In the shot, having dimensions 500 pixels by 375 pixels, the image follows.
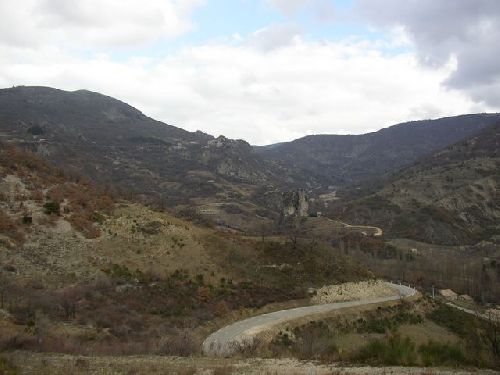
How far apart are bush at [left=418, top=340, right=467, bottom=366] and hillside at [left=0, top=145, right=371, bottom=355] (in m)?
10.2

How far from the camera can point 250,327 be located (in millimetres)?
35125

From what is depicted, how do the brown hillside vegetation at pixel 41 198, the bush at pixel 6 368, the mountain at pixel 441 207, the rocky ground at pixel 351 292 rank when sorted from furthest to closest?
the mountain at pixel 441 207
the rocky ground at pixel 351 292
the brown hillside vegetation at pixel 41 198
the bush at pixel 6 368

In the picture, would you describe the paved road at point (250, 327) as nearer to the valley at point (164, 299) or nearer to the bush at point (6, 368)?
the valley at point (164, 299)

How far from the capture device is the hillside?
27.8 m

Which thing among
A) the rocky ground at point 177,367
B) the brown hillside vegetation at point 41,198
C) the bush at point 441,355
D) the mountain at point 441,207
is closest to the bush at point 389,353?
the bush at point 441,355

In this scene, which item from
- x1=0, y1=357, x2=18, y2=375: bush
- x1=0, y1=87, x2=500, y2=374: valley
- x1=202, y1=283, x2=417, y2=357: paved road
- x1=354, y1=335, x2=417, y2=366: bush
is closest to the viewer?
x1=0, y1=357, x2=18, y2=375: bush

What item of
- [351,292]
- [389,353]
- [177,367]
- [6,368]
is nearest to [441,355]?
[389,353]

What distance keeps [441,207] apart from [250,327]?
139 metres

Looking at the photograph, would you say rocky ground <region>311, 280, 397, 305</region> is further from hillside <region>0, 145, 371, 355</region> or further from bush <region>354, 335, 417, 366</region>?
bush <region>354, 335, 417, 366</region>

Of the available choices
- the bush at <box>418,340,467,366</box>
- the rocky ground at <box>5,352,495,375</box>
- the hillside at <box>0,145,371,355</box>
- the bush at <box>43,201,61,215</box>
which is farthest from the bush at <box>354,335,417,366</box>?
the bush at <box>43,201,61,215</box>

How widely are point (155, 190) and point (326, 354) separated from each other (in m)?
158

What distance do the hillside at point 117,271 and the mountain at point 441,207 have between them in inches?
3925

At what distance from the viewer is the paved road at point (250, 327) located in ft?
90.2

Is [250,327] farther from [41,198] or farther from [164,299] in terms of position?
[41,198]
